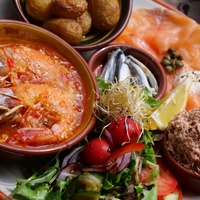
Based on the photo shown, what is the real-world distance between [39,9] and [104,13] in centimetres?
56

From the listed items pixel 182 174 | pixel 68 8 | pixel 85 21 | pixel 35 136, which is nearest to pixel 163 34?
pixel 85 21

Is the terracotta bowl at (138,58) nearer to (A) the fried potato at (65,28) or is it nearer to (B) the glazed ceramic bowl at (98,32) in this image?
(B) the glazed ceramic bowl at (98,32)

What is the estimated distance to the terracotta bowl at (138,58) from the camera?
11.8 ft

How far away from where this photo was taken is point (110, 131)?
2910mm

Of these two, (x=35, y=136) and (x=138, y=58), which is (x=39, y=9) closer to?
(x=138, y=58)

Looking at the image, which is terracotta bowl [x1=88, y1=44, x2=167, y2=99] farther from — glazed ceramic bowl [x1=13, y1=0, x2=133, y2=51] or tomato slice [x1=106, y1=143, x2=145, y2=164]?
tomato slice [x1=106, y1=143, x2=145, y2=164]

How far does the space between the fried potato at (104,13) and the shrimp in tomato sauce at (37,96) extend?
26.8 inches

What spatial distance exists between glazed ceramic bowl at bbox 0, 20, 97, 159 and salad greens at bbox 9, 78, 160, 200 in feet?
0.60

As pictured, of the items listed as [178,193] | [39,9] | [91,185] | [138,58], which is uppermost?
[39,9]

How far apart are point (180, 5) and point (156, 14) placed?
37.2 inches

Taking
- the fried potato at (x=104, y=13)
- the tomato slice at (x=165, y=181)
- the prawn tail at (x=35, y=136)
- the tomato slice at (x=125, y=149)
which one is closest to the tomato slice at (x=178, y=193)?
the tomato slice at (x=165, y=181)

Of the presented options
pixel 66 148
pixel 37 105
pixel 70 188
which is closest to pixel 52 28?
pixel 37 105

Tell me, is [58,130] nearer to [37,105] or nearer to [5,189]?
[37,105]

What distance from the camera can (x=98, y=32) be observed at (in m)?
3.73
